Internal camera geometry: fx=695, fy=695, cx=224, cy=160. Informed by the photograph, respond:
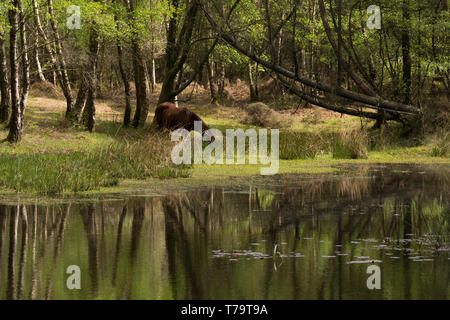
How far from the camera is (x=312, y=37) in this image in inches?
1464

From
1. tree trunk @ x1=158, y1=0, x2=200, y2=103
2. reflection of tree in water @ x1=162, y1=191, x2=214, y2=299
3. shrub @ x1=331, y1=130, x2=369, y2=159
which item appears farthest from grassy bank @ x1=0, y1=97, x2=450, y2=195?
reflection of tree in water @ x1=162, y1=191, x2=214, y2=299

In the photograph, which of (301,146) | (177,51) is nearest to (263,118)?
(177,51)

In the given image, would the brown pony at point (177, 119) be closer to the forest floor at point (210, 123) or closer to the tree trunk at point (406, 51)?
the forest floor at point (210, 123)

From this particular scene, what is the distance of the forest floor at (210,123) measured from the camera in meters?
16.7

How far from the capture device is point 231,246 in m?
8.31

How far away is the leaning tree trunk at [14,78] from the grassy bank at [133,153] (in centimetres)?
45

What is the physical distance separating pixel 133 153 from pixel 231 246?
28.0ft

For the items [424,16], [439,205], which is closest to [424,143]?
[424,16]

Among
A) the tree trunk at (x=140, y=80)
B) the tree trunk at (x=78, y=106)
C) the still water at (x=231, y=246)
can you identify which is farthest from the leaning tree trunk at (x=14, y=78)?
the still water at (x=231, y=246)

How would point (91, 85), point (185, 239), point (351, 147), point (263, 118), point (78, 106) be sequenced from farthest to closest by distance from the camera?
point (263, 118), point (78, 106), point (91, 85), point (351, 147), point (185, 239)

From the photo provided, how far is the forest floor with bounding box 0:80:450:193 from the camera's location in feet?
54.8

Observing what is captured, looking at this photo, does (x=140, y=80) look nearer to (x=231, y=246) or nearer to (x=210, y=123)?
(x=210, y=123)

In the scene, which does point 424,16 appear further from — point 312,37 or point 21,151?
point 21,151

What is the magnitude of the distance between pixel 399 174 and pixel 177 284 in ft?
40.6
